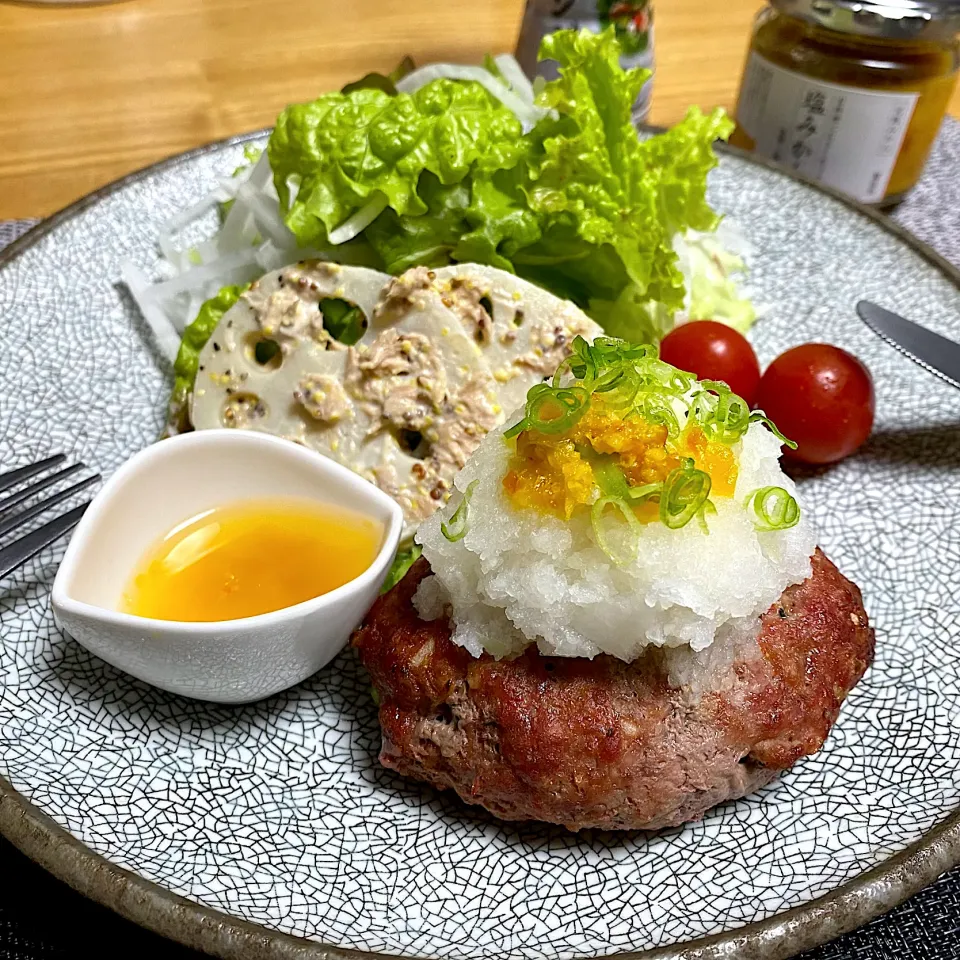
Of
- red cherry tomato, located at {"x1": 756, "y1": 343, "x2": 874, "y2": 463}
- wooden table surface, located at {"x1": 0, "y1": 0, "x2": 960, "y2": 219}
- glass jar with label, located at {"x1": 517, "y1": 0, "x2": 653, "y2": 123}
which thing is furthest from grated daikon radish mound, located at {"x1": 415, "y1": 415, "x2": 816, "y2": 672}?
wooden table surface, located at {"x1": 0, "y1": 0, "x2": 960, "y2": 219}

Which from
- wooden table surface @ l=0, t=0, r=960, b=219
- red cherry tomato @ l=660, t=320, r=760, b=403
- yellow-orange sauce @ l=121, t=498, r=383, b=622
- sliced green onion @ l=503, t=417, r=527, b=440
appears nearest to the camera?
sliced green onion @ l=503, t=417, r=527, b=440

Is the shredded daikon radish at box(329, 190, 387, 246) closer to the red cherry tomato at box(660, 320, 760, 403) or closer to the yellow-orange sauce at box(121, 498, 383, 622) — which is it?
the yellow-orange sauce at box(121, 498, 383, 622)

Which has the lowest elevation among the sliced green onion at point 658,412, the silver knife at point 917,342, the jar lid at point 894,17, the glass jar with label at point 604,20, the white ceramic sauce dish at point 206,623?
the white ceramic sauce dish at point 206,623

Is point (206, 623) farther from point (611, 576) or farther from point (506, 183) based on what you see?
point (506, 183)

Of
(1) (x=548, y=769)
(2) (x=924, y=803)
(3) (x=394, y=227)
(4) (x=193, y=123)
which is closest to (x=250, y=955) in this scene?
(1) (x=548, y=769)

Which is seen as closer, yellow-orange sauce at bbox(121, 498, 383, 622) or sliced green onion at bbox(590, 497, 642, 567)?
sliced green onion at bbox(590, 497, 642, 567)

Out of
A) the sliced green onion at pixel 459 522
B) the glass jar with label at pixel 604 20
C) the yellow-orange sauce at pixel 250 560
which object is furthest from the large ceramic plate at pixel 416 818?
the glass jar with label at pixel 604 20

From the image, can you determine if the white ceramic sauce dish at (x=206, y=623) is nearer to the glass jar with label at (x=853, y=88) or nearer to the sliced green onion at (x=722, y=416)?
the sliced green onion at (x=722, y=416)
